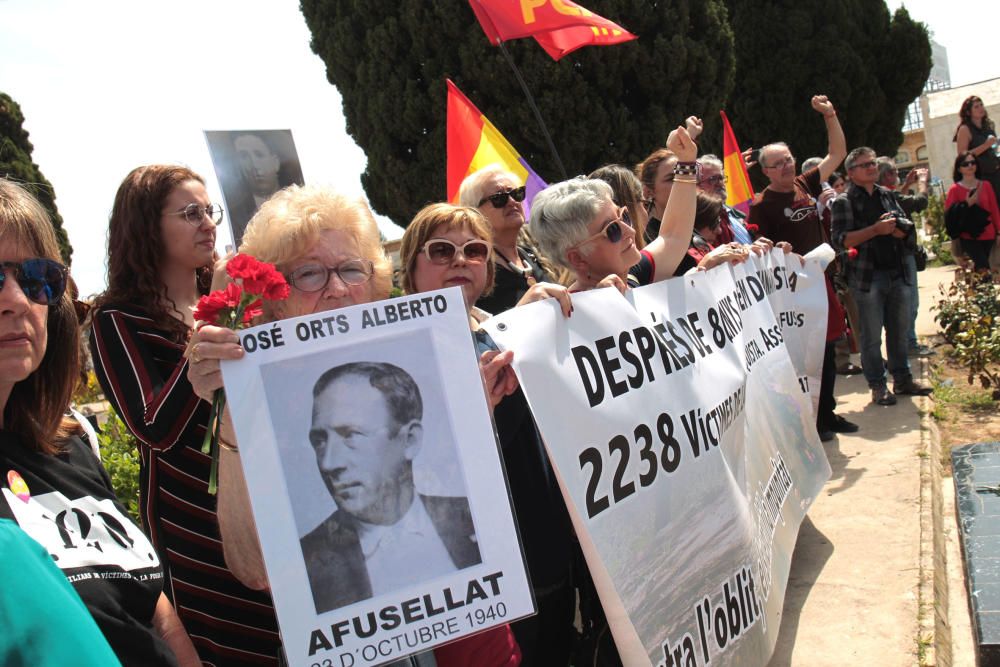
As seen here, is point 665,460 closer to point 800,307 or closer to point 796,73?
point 800,307

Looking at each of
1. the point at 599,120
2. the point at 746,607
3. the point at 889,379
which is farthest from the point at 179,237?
the point at 599,120

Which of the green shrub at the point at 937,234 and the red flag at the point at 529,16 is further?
the green shrub at the point at 937,234

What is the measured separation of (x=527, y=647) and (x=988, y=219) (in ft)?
28.4

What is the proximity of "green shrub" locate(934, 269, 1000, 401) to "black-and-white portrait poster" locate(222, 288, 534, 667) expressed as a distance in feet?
19.8

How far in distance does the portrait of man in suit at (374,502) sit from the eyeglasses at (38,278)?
0.57 m

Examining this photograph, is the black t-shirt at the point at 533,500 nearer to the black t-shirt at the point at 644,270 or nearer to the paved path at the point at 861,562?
the black t-shirt at the point at 644,270

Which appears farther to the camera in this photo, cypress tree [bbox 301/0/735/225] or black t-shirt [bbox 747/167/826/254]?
cypress tree [bbox 301/0/735/225]

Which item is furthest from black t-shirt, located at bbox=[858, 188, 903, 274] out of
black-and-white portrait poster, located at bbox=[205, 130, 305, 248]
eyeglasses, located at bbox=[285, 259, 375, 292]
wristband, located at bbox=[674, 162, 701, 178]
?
eyeglasses, located at bbox=[285, 259, 375, 292]

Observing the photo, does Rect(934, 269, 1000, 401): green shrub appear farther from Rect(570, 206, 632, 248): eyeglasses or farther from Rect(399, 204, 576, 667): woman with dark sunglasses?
Rect(399, 204, 576, 667): woman with dark sunglasses

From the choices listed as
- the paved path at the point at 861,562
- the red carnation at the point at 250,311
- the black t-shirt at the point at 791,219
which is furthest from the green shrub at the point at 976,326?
the red carnation at the point at 250,311

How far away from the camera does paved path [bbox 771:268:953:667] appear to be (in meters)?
3.18

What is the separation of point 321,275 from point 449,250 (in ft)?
2.51

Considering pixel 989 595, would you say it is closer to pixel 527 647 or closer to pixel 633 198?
pixel 527 647

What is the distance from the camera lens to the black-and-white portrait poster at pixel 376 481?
155cm
